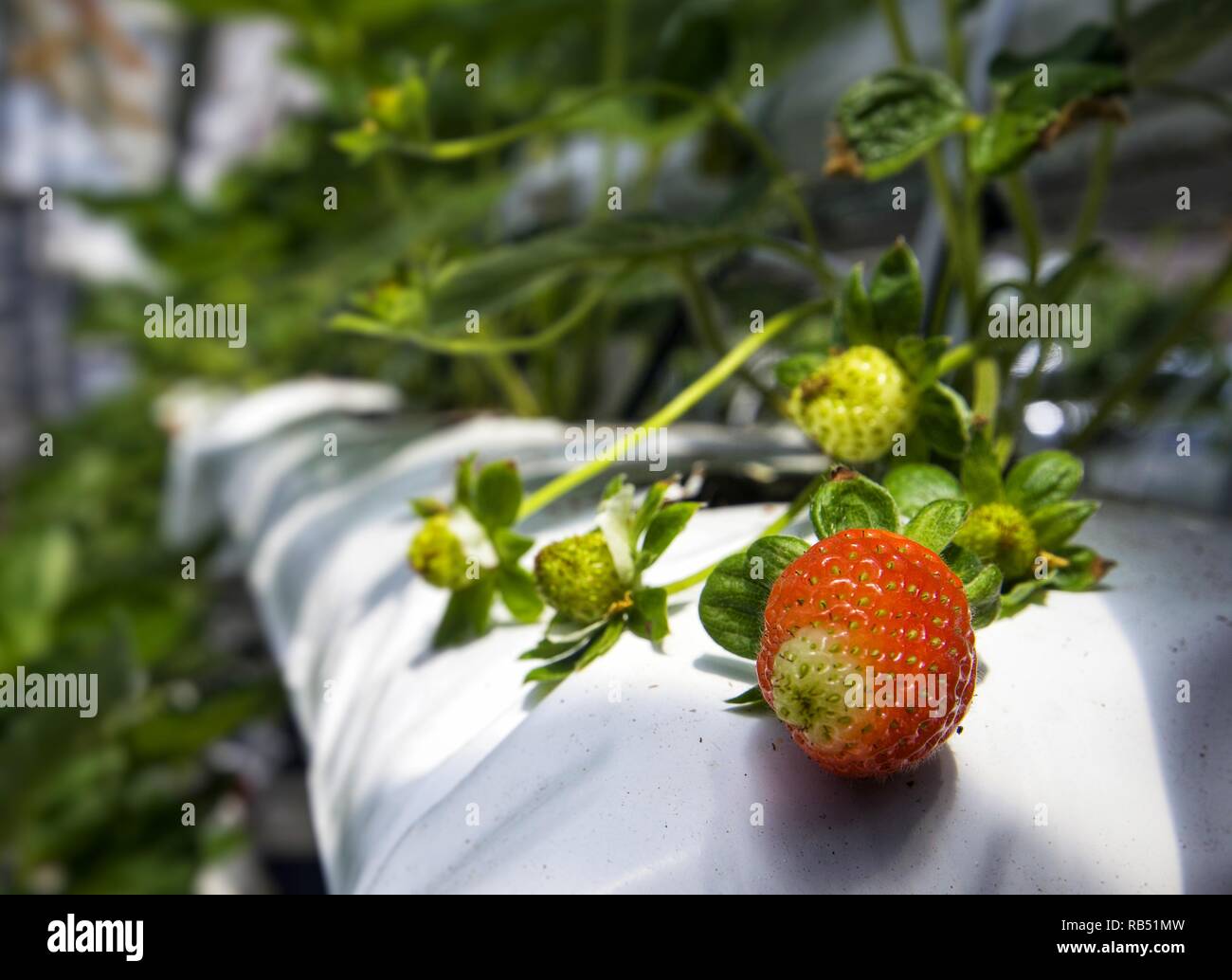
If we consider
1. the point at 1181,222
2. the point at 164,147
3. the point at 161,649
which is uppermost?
the point at 164,147

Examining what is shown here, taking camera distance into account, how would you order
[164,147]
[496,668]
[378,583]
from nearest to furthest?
[496,668] → [378,583] → [164,147]

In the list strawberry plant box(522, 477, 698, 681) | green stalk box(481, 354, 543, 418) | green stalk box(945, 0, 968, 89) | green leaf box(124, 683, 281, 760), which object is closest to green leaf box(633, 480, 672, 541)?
strawberry plant box(522, 477, 698, 681)

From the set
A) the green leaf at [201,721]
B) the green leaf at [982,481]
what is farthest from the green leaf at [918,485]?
the green leaf at [201,721]

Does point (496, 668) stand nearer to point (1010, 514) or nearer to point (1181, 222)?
point (1010, 514)

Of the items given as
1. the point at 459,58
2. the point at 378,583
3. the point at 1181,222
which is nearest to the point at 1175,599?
the point at 378,583

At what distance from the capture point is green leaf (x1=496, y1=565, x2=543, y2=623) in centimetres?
31

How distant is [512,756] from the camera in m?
0.24

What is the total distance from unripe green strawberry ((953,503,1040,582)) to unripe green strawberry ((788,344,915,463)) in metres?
0.03

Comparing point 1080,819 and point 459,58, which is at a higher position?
point 459,58

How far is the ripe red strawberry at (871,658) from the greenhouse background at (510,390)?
2 cm

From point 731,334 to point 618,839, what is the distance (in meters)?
0.53

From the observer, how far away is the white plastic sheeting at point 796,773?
0.65 ft

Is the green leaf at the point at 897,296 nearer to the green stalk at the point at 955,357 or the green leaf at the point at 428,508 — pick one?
the green stalk at the point at 955,357

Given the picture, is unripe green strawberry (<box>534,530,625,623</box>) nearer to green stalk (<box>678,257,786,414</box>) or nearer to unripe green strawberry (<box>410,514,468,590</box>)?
unripe green strawberry (<box>410,514,468,590</box>)
